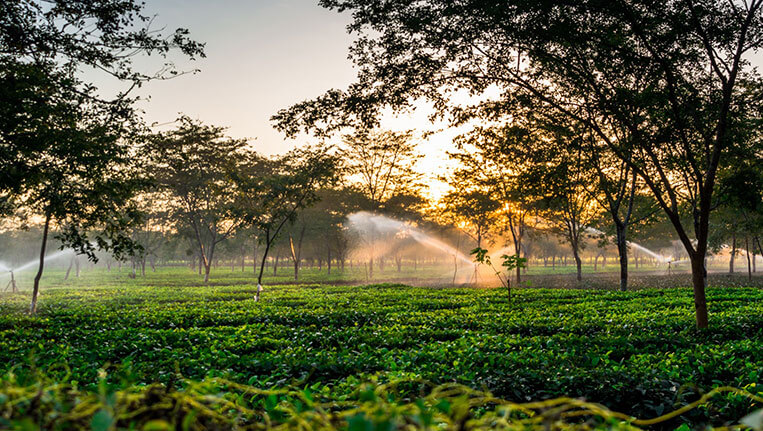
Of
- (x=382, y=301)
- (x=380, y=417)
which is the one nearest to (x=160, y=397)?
(x=380, y=417)

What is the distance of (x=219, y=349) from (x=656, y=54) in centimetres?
1060

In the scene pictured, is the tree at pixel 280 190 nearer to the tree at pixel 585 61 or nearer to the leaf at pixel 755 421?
the tree at pixel 585 61

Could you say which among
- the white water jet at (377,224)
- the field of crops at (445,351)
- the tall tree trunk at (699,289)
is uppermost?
the white water jet at (377,224)

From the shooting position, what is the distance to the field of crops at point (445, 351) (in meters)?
5.54

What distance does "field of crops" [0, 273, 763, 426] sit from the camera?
5543 millimetres

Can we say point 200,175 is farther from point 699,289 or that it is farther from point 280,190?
point 699,289

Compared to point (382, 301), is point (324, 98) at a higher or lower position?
higher

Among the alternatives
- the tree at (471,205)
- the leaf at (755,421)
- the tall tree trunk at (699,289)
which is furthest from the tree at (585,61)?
the tree at (471,205)

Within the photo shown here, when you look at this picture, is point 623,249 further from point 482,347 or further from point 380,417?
point 380,417

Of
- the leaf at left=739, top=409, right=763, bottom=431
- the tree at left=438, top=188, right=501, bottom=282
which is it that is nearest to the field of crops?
the leaf at left=739, top=409, right=763, bottom=431

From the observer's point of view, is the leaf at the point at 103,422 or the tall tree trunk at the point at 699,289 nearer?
the leaf at the point at 103,422

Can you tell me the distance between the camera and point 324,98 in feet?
32.9

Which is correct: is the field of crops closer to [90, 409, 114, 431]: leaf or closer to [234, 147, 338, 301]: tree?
[90, 409, 114, 431]: leaf

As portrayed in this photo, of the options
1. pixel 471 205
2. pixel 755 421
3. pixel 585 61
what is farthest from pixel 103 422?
pixel 471 205
